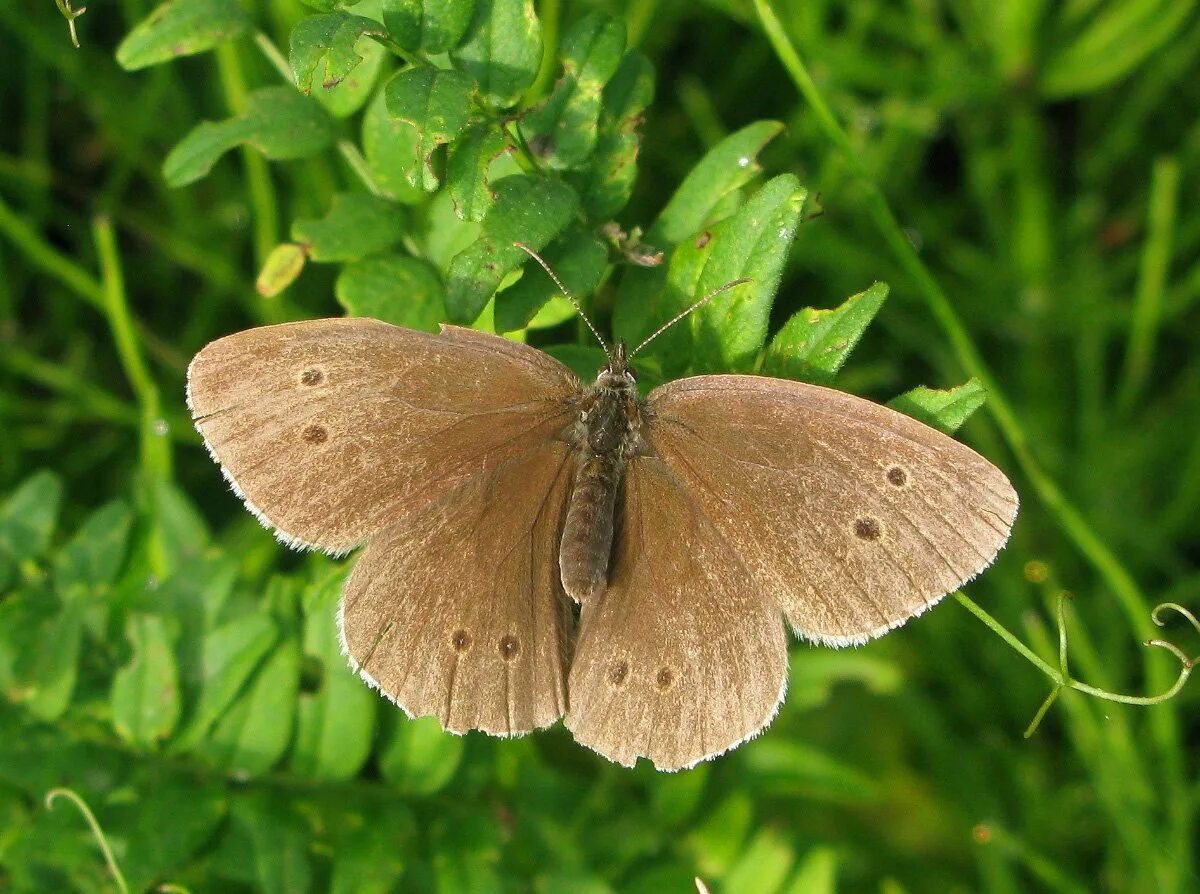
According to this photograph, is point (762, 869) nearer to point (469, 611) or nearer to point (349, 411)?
point (469, 611)

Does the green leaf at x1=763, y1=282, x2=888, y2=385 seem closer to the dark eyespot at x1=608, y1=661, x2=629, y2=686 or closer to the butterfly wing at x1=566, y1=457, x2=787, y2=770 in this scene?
the butterfly wing at x1=566, y1=457, x2=787, y2=770

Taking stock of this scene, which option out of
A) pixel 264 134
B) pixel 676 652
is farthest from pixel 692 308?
pixel 264 134

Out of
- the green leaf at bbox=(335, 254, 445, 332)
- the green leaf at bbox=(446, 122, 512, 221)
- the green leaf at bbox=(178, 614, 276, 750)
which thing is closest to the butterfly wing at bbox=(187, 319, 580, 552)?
the green leaf at bbox=(335, 254, 445, 332)

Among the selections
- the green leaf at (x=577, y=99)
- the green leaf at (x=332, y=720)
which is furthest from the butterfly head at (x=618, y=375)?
the green leaf at (x=332, y=720)

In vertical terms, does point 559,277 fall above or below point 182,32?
below

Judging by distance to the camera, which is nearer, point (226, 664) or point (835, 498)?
point (835, 498)

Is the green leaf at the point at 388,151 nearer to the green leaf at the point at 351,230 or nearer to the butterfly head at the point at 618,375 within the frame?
the green leaf at the point at 351,230
